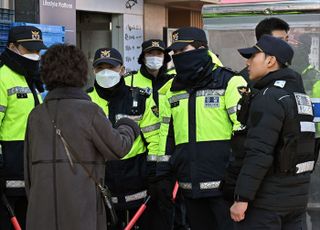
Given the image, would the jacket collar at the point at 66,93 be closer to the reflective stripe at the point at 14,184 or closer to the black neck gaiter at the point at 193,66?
the black neck gaiter at the point at 193,66

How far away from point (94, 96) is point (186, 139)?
40.9 inches

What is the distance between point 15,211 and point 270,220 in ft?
7.54

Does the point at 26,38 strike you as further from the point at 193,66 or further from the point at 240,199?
the point at 240,199

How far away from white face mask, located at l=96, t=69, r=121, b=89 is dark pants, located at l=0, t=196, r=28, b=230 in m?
1.11

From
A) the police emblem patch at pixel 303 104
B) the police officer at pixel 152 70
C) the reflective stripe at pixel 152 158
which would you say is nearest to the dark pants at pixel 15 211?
the reflective stripe at pixel 152 158

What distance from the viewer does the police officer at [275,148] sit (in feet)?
12.7

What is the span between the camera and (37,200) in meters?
3.82

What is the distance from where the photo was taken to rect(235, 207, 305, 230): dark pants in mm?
3934

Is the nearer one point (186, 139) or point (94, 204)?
point (94, 204)

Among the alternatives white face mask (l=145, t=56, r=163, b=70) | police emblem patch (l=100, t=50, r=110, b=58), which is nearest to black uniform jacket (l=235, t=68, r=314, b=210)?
police emblem patch (l=100, t=50, r=110, b=58)

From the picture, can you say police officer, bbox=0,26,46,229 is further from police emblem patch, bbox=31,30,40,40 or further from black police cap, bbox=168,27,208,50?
black police cap, bbox=168,27,208,50

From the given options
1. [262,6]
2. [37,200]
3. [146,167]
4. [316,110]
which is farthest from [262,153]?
[262,6]

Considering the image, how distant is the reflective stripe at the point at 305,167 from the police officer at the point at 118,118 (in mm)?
1613

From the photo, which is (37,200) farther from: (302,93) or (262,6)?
(262,6)
